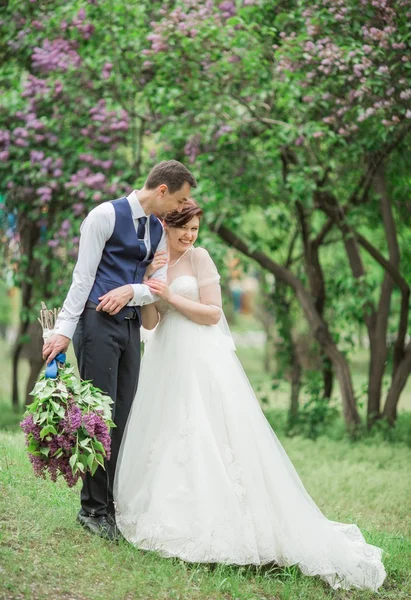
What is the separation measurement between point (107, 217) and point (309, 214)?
5666mm

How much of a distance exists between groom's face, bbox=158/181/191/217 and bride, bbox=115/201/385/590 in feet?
0.70

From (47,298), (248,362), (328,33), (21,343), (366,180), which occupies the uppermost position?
(328,33)

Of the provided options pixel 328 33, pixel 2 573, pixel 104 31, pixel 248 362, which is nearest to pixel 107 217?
pixel 2 573

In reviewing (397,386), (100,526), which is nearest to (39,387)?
(100,526)

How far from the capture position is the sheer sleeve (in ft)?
15.4

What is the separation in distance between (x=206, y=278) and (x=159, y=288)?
12.8 inches

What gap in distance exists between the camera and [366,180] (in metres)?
8.66

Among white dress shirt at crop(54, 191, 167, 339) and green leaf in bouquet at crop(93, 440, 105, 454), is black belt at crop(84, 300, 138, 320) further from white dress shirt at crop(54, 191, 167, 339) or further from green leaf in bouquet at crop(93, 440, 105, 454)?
green leaf in bouquet at crop(93, 440, 105, 454)

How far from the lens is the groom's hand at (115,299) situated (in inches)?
168

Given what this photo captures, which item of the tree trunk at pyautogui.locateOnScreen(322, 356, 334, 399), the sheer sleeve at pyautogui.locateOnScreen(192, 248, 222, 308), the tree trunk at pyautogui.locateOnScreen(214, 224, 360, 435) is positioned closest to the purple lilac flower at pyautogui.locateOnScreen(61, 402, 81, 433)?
the sheer sleeve at pyautogui.locateOnScreen(192, 248, 222, 308)

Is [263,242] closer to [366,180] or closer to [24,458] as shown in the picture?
[366,180]

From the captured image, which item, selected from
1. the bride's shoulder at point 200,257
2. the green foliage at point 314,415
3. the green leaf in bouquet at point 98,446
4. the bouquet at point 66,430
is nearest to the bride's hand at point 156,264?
the bride's shoulder at point 200,257

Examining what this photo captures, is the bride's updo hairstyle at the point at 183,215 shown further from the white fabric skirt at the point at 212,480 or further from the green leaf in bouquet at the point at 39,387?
the green leaf in bouquet at the point at 39,387

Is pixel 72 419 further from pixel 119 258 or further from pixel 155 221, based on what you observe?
pixel 155 221
